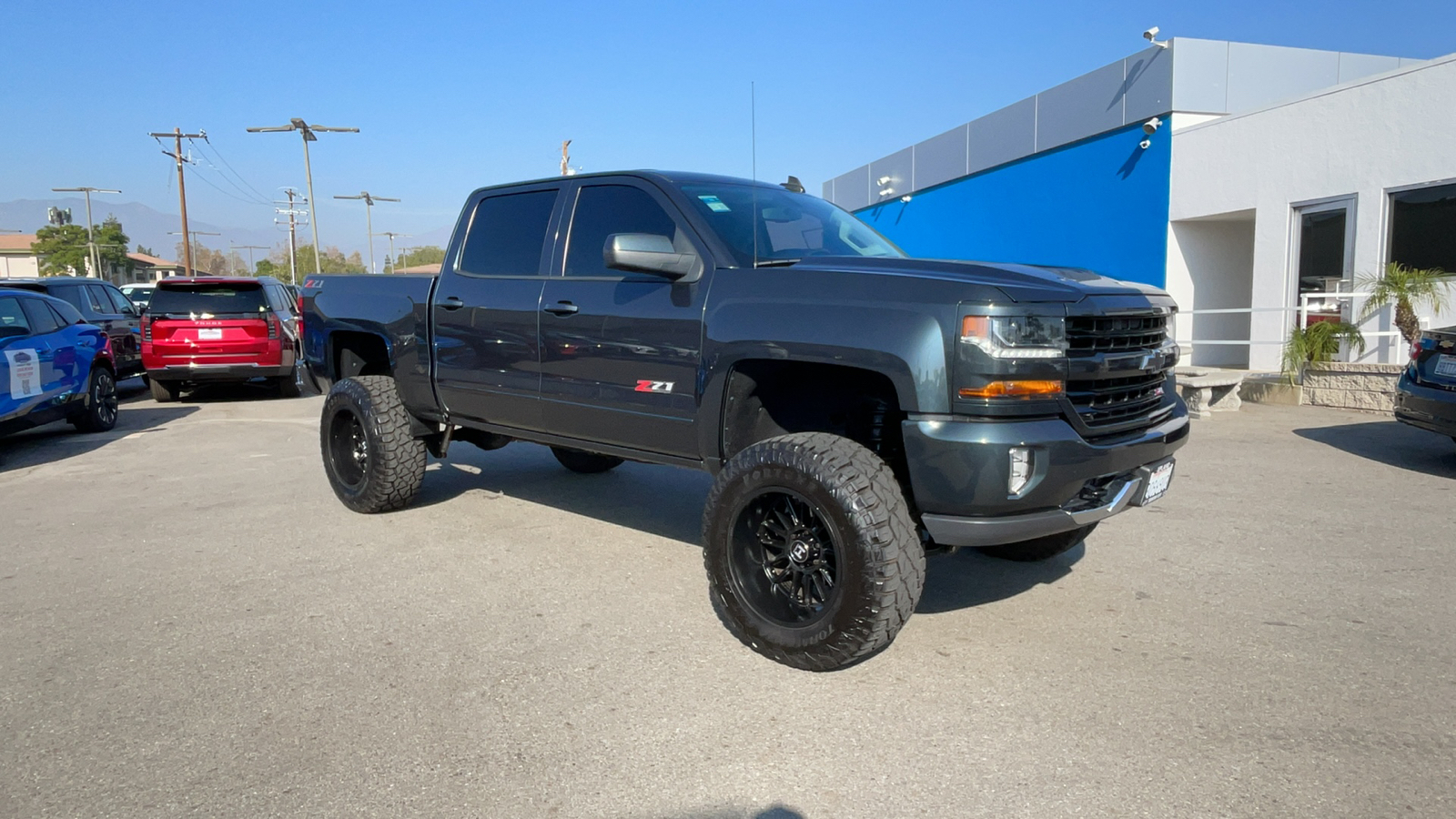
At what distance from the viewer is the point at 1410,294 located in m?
11.3

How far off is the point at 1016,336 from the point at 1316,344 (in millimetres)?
9888

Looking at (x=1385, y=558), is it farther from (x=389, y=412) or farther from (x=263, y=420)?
(x=263, y=420)

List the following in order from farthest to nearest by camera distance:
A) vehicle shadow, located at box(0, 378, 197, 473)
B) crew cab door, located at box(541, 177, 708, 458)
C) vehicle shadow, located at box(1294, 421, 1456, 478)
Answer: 1. vehicle shadow, located at box(0, 378, 197, 473)
2. vehicle shadow, located at box(1294, 421, 1456, 478)
3. crew cab door, located at box(541, 177, 708, 458)

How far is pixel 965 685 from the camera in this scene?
3.51 meters

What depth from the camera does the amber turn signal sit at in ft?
10.9

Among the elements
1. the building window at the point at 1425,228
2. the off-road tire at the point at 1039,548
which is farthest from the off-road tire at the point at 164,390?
the building window at the point at 1425,228

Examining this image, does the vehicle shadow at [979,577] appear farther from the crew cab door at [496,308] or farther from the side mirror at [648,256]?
the crew cab door at [496,308]

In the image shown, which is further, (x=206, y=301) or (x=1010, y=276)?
(x=206, y=301)

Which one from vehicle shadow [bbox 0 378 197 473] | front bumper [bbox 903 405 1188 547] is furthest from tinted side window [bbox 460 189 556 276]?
vehicle shadow [bbox 0 378 197 473]

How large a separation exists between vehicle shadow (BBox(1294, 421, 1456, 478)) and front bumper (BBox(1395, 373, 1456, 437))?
0.40 meters

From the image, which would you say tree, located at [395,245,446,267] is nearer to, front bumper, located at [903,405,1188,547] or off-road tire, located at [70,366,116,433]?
off-road tire, located at [70,366,116,433]

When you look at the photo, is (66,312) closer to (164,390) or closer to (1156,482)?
(164,390)

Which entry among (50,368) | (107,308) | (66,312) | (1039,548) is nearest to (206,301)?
(107,308)

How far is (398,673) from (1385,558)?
4.92m
